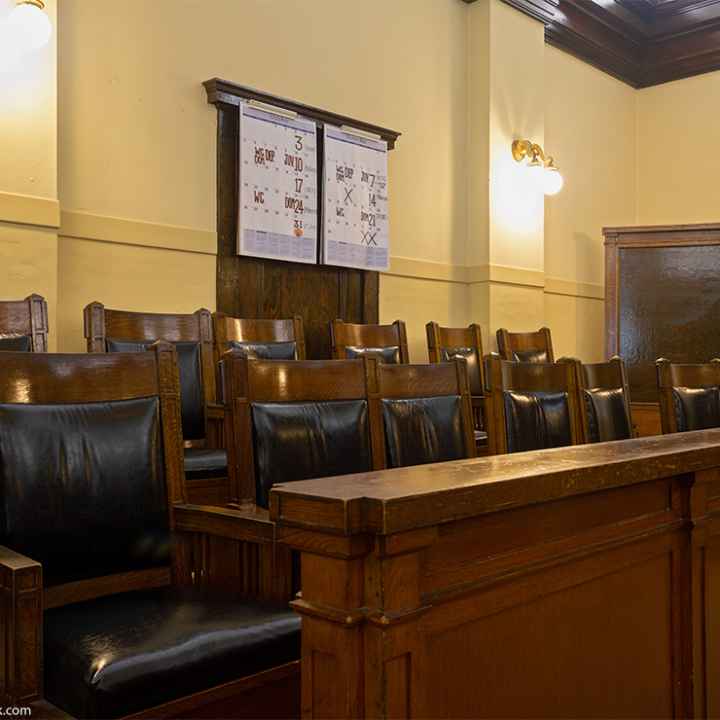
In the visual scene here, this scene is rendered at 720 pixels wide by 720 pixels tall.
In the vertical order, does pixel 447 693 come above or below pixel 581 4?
below

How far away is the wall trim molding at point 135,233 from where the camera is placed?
3723mm

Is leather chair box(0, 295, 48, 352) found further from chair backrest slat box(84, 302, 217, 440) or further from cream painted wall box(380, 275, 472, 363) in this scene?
cream painted wall box(380, 275, 472, 363)

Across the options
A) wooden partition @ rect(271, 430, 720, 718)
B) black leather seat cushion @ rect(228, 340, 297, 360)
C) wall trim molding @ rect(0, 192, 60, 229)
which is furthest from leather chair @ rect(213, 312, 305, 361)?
wooden partition @ rect(271, 430, 720, 718)

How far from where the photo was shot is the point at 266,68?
4.49 metres

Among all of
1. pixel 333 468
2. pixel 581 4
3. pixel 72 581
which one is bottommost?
pixel 72 581

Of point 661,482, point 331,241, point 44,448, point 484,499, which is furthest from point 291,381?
point 331,241

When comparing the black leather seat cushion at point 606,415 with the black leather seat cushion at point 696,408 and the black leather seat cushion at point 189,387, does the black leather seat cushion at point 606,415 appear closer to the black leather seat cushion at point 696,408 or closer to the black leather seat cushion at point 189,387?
the black leather seat cushion at point 696,408

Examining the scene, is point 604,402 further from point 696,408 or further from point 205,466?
point 205,466

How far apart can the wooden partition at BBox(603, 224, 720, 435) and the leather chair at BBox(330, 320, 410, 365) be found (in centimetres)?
254

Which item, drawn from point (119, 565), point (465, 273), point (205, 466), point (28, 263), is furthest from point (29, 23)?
point (465, 273)

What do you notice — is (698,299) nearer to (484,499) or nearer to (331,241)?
(331,241)

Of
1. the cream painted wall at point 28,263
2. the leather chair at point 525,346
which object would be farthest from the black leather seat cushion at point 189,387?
the leather chair at point 525,346

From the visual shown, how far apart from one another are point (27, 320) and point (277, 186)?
1971 millimetres

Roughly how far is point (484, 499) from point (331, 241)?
3.90 metres
